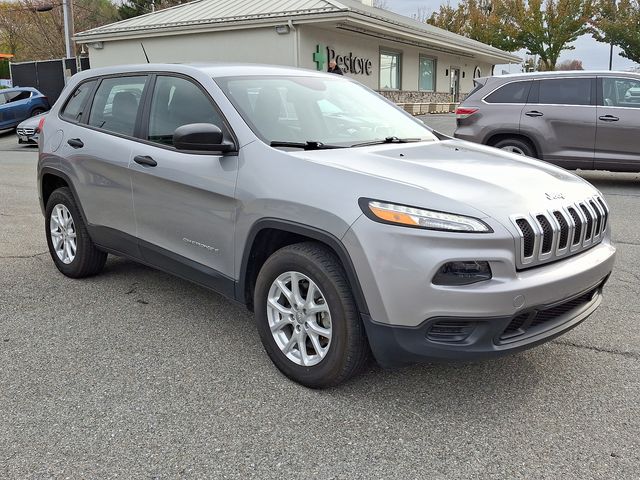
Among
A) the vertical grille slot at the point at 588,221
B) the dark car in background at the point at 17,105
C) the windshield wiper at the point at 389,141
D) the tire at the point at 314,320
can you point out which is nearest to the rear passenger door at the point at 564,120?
the windshield wiper at the point at 389,141

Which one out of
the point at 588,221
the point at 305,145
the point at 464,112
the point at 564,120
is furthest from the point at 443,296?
the point at 464,112

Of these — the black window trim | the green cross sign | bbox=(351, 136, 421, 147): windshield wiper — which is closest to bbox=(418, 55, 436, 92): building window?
the green cross sign

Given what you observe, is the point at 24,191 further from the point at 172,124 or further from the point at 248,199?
the point at 248,199

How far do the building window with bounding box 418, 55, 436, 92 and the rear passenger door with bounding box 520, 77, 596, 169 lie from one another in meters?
15.7

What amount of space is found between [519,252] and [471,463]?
0.94 metres

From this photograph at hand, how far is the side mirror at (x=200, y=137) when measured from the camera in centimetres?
336

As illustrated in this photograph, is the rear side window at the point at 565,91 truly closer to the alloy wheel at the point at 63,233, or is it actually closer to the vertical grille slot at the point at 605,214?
the vertical grille slot at the point at 605,214

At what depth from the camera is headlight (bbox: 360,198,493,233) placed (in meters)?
2.68

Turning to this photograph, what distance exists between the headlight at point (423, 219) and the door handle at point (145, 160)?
5.84 ft

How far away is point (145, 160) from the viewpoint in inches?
158

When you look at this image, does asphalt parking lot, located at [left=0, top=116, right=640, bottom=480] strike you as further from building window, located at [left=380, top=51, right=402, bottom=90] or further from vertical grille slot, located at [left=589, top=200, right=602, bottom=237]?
building window, located at [left=380, top=51, right=402, bottom=90]

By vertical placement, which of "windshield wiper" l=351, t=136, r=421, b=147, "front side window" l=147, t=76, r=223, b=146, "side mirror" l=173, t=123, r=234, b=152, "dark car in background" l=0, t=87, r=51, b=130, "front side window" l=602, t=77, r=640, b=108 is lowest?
"windshield wiper" l=351, t=136, r=421, b=147

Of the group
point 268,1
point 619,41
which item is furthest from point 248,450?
point 619,41

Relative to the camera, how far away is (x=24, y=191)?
32.5ft
